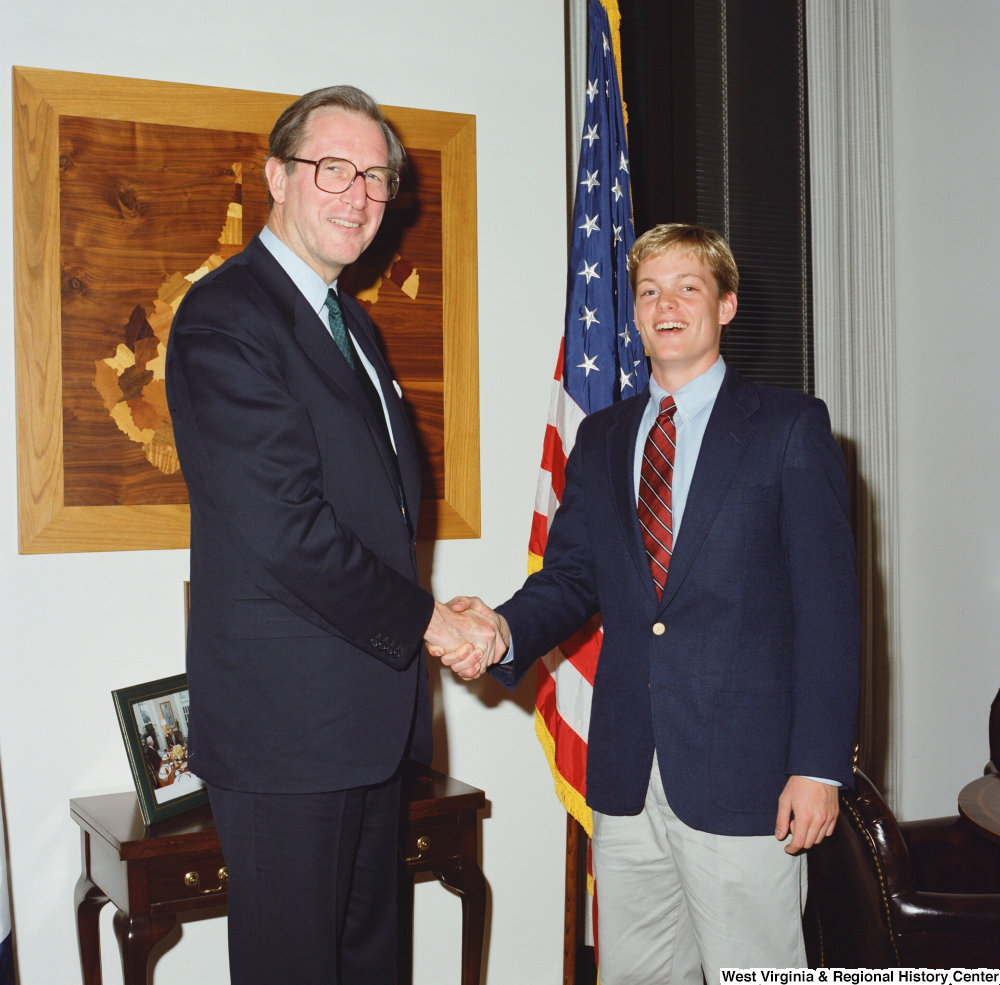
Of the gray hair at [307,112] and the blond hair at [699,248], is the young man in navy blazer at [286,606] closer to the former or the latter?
the gray hair at [307,112]

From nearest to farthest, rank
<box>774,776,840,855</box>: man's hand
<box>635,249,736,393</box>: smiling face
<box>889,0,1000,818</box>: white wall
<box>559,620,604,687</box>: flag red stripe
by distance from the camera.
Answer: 1. <box>774,776,840,855</box>: man's hand
2. <box>635,249,736,393</box>: smiling face
3. <box>559,620,604,687</box>: flag red stripe
4. <box>889,0,1000,818</box>: white wall

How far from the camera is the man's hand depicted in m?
1.74

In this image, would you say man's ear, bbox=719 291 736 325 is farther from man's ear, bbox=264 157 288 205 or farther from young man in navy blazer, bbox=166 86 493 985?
man's ear, bbox=264 157 288 205

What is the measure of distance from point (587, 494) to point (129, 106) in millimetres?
1518

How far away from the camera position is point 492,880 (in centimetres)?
289

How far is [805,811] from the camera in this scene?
1.74 meters

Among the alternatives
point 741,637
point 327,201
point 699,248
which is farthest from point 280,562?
point 699,248

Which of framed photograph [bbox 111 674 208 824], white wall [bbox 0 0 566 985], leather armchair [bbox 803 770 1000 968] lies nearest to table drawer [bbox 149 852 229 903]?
framed photograph [bbox 111 674 208 824]

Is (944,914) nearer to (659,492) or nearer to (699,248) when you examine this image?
(659,492)

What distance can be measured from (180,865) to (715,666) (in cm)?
124

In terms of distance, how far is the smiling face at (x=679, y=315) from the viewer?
1.99m

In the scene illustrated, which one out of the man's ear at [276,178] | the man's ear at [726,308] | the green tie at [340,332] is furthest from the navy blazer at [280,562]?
the man's ear at [726,308]

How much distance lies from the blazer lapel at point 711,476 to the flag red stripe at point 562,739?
35.1 inches

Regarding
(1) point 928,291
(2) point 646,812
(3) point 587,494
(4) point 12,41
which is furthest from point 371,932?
(1) point 928,291
